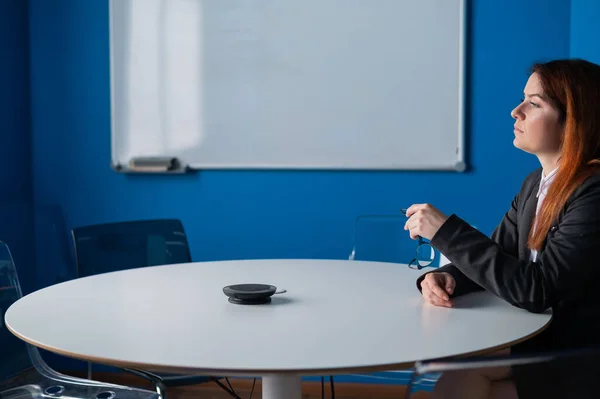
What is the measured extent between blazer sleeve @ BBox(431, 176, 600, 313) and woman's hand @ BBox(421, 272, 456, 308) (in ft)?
0.32

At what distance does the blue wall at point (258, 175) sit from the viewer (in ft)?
10.6

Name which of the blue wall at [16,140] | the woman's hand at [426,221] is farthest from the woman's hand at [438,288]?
the blue wall at [16,140]

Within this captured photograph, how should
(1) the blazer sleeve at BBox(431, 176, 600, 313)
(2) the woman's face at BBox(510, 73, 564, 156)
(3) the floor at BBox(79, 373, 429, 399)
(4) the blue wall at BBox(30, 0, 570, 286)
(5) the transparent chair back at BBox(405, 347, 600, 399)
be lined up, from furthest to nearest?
1. (3) the floor at BBox(79, 373, 429, 399)
2. (4) the blue wall at BBox(30, 0, 570, 286)
3. (2) the woman's face at BBox(510, 73, 564, 156)
4. (1) the blazer sleeve at BBox(431, 176, 600, 313)
5. (5) the transparent chair back at BBox(405, 347, 600, 399)

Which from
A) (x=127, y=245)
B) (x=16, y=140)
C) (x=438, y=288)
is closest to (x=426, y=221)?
(x=438, y=288)

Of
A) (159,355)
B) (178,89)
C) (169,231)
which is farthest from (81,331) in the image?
(178,89)

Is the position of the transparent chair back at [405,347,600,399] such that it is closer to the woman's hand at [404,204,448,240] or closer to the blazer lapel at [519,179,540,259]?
the woman's hand at [404,204,448,240]

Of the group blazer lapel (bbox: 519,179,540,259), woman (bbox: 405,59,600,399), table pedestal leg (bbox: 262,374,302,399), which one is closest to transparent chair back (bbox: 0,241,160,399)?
table pedestal leg (bbox: 262,374,302,399)

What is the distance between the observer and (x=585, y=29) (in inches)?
116

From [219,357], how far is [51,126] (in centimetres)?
278

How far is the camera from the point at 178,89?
345 cm

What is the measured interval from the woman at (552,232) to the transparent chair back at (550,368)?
0.71 meters

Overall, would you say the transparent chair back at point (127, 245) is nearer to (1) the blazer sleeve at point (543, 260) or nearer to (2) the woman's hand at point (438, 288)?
(2) the woman's hand at point (438, 288)

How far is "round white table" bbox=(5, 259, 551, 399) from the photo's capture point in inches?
45.8

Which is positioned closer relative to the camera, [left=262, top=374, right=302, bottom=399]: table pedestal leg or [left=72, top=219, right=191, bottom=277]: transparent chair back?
[left=262, top=374, right=302, bottom=399]: table pedestal leg
